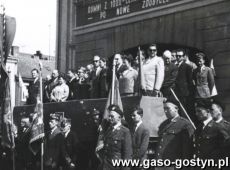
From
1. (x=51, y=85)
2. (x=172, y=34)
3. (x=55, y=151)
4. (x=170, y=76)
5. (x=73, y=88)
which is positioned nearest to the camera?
(x=170, y=76)

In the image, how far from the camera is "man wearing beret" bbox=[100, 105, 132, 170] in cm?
661

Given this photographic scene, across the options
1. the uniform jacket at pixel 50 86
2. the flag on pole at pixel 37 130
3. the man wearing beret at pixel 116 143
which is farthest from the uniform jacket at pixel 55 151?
the uniform jacket at pixel 50 86

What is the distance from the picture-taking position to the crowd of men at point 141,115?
6.16 meters

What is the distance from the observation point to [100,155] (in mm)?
7586

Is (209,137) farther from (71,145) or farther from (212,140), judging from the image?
(71,145)

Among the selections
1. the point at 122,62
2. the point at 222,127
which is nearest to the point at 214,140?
the point at 222,127

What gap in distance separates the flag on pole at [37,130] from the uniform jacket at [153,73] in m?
2.55

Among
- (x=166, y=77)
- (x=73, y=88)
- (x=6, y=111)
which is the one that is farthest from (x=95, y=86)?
(x=6, y=111)

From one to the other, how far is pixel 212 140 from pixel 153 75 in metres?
2.27

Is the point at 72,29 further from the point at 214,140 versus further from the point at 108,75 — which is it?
the point at 214,140

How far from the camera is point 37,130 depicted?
368 inches

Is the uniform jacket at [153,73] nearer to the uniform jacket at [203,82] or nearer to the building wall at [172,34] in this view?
the uniform jacket at [203,82]

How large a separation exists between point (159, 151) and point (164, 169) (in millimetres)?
283

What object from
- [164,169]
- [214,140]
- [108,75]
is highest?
[108,75]
